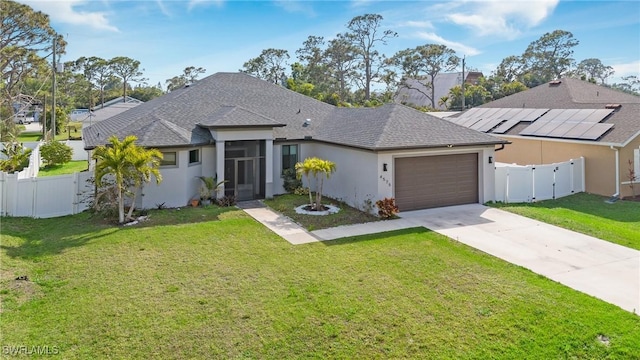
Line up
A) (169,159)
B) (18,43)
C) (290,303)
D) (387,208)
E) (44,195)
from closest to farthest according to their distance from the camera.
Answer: (290,303)
(44,195)
(387,208)
(169,159)
(18,43)

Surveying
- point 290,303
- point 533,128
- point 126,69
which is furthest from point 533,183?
point 126,69

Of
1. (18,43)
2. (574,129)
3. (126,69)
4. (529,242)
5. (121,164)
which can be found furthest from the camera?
(126,69)

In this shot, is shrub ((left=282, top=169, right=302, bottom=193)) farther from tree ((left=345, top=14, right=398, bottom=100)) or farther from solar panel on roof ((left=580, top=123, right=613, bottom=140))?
tree ((left=345, top=14, right=398, bottom=100))

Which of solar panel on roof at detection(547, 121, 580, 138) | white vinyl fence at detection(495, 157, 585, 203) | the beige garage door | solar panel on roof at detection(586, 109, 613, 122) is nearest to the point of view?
the beige garage door

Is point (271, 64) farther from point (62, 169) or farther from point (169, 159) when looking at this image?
point (169, 159)

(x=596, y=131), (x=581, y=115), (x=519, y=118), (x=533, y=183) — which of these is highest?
(x=519, y=118)

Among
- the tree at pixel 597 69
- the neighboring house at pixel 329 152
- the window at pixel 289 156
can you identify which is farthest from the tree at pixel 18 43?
the tree at pixel 597 69

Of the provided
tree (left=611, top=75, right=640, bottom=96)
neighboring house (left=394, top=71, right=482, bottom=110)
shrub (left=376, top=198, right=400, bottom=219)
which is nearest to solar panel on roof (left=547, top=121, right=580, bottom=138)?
shrub (left=376, top=198, right=400, bottom=219)
